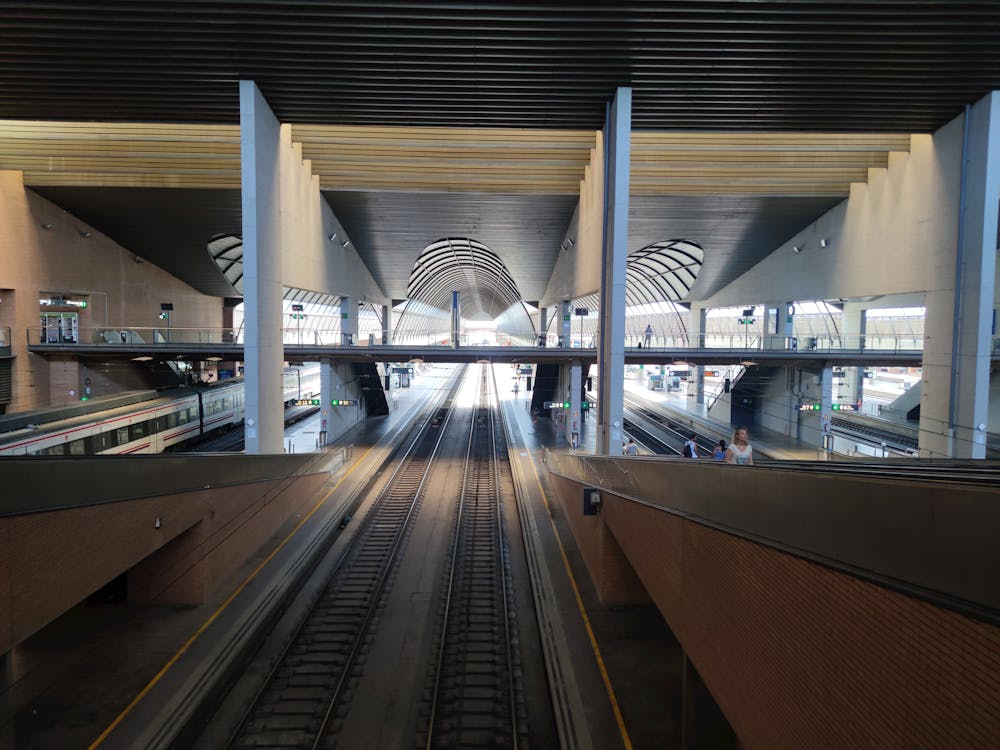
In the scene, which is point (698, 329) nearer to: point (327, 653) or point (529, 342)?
point (529, 342)

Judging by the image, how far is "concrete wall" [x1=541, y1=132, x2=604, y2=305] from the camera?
16.7m

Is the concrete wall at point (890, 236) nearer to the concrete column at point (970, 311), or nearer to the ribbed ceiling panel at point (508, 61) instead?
the concrete column at point (970, 311)

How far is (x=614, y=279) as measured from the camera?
1425 centimetres

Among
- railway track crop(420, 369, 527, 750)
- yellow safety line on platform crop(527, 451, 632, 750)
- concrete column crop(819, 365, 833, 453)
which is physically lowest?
railway track crop(420, 369, 527, 750)

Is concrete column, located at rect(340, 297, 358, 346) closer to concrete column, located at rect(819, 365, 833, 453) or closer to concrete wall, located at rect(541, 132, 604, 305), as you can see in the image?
concrete wall, located at rect(541, 132, 604, 305)

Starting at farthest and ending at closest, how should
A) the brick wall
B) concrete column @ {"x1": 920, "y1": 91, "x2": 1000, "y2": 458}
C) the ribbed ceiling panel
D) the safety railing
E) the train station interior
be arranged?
the safety railing, concrete column @ {"x1": 920, "y1": 91, "x2": 1000, "y2": 458}, the ribbed ceiling panel, the train station interior, the brick wall

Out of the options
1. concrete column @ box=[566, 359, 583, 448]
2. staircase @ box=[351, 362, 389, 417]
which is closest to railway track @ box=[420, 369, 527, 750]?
concrete column @ box=[566, 359, 583, 448]

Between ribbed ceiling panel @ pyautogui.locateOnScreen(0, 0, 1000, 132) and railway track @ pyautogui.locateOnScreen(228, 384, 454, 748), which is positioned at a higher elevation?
ribbed ceiling panel @ pyautogui.locateOnScreen(0, 0, 1000, 132)

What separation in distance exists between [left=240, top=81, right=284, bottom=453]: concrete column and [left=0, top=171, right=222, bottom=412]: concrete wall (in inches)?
441

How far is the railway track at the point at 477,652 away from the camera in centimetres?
675

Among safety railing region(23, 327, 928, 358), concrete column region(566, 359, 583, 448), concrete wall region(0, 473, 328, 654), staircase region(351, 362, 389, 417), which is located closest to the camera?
concrete wall region(0, 473, 328, 654)

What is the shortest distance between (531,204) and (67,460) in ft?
63.6

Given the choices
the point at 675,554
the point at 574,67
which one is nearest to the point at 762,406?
the point at 574,67

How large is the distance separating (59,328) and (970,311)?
27619 mm
